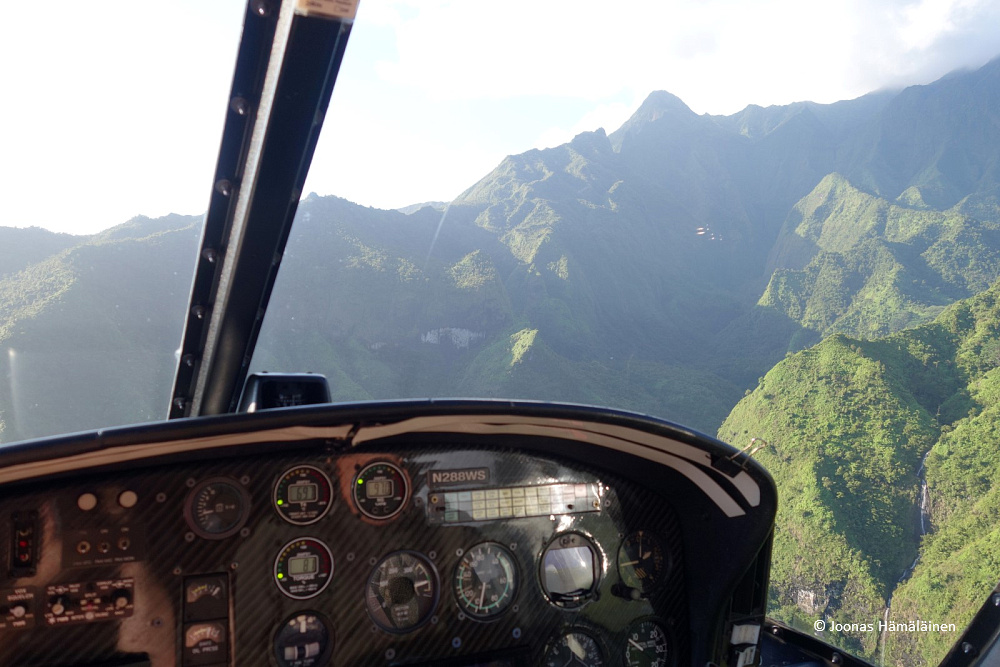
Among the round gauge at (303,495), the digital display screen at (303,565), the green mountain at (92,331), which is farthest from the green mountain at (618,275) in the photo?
the digital display screen at (303,565)

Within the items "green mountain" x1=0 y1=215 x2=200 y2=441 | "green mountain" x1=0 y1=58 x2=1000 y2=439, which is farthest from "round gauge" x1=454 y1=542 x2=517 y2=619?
"green mountain" x1=0 y1=215 x2=200 y2=441

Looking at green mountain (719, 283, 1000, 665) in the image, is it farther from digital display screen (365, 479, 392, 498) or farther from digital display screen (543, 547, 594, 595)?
digital display screen (365, 479, 392, 498)

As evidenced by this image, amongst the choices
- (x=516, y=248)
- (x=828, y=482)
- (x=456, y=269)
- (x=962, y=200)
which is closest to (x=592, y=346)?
(x=456, y=269)

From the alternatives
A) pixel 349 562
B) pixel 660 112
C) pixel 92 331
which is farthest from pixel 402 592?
pixel 660 112

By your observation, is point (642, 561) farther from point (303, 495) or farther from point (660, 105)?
point (660, 105)

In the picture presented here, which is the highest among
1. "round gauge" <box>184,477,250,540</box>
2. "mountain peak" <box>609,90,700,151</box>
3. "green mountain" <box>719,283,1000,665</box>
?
"mountain peak" <box>609,90,700,151</box>

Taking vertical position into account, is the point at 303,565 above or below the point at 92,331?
below
